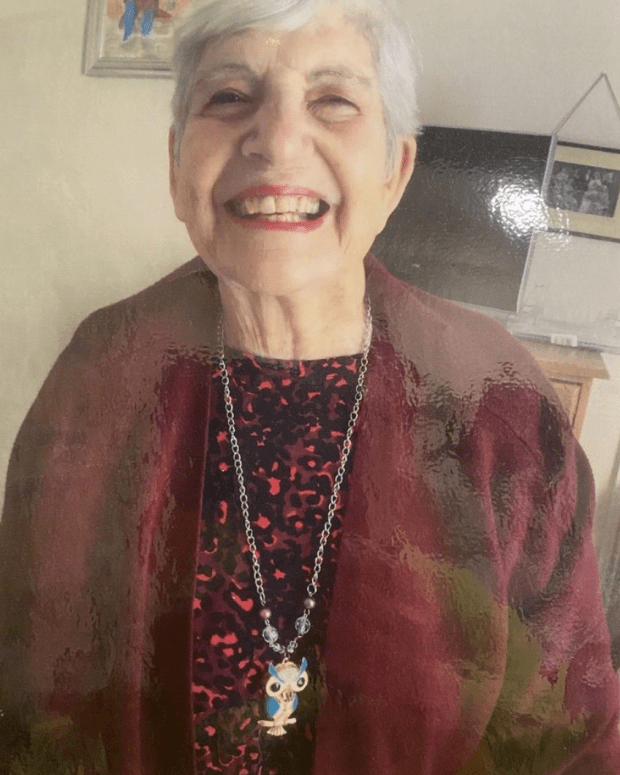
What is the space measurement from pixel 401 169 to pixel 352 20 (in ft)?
0.41

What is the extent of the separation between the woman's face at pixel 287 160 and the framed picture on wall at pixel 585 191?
0.45 feet

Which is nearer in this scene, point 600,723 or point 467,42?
point 467,42

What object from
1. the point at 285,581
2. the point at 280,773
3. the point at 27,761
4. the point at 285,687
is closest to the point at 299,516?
the point at 285,581

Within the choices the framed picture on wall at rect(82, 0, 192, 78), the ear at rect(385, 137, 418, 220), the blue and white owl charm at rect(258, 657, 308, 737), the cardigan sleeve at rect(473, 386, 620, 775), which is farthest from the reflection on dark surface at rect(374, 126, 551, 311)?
the blue and white owl charm at rect(258, 657, 308, 737)

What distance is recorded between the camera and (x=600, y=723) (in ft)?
2.04

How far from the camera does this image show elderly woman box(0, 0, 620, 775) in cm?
57

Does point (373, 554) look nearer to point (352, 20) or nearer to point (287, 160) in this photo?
point (287, 160)

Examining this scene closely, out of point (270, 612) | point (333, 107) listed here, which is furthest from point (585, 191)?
point (270, 612)

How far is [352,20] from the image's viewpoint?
0.50 metres

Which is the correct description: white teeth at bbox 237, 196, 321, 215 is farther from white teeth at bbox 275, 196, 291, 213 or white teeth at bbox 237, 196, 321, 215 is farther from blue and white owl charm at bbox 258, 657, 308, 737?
blue and white owl charm at bbox 258, 657, 308, 737

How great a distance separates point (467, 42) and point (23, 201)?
43cm

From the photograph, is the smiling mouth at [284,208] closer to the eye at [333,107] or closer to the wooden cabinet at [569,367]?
the eye at [333,107]

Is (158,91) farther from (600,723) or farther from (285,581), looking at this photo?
(600,723)

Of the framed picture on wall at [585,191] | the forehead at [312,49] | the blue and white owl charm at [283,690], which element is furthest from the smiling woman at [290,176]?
the blue and white owl charm at [283,690]
